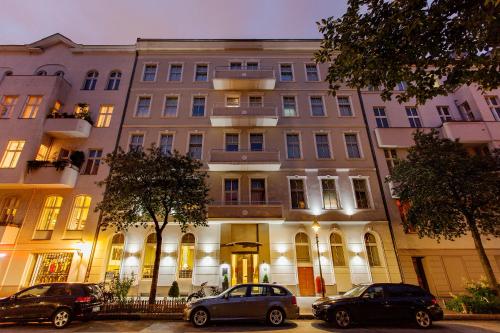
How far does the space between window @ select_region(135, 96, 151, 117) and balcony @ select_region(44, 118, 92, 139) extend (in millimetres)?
4244

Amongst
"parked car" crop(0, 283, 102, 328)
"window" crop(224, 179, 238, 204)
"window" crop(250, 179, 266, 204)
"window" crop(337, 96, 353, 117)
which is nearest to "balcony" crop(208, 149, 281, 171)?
"window" crop(224, 179, 238, 204)

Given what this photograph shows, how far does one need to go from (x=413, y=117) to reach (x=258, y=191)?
15.3m

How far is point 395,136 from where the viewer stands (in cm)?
1980

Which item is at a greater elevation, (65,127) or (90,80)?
(90,80)

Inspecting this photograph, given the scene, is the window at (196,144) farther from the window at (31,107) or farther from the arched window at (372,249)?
the arched window at (372,249)

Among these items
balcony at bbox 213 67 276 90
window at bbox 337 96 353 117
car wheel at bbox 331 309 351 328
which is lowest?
car wheel at bbox 331 309 351 328

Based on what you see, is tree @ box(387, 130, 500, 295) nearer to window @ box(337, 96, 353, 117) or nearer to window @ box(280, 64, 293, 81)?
window @ box(337, 96, 353, 117)

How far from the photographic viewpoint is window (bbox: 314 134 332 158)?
66.4 ft

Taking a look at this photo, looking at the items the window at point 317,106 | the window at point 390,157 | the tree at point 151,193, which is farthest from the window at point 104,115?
the window at point 390,157

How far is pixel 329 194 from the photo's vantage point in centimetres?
1878

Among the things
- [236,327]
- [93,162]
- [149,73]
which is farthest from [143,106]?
[236,327]

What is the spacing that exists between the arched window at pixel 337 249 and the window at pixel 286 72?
1535cm

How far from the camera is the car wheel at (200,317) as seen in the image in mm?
9391

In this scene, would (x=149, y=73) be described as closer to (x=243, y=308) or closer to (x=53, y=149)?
(x=53, y=149)
